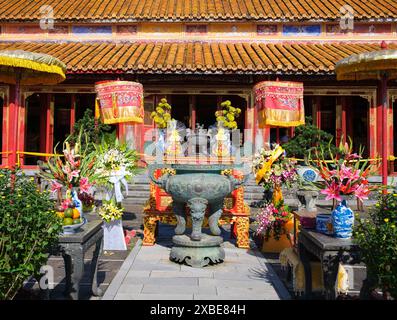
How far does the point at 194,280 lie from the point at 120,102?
7491 mm

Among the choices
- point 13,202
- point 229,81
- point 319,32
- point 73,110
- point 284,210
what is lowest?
point 284,210

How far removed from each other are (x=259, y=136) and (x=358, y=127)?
385cm

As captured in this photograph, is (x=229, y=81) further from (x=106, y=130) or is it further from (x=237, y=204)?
(x=237, y=204)

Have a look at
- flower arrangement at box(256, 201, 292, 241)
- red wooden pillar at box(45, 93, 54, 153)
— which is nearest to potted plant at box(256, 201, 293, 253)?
flower arrangement at box(256, 201, 292, 241)

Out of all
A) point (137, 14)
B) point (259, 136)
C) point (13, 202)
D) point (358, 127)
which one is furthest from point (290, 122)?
point (13, 202)

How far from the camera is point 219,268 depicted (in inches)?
190

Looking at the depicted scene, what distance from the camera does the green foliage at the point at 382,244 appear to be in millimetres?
2598

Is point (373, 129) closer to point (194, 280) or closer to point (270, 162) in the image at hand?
point (270, 162)

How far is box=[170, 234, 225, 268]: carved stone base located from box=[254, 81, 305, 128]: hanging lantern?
618 cm

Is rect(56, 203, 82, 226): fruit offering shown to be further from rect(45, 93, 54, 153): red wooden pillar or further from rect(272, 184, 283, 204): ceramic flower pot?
rect(45, 93, 54, 153): red wooden pillar

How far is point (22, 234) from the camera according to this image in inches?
112

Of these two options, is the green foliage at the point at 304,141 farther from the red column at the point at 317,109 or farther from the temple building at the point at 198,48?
the red column at the point at 317,109

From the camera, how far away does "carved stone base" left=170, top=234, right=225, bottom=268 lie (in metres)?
4.89

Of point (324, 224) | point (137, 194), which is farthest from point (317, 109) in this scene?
point (324, 224)
